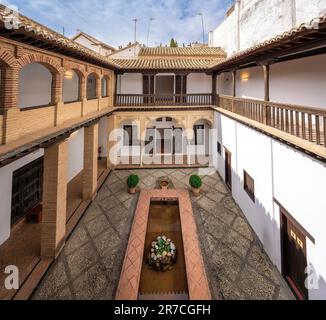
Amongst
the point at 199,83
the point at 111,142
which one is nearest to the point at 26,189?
the point at 111,142

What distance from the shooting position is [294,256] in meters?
6.02

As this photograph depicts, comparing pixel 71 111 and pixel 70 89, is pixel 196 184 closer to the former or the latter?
pixel 71 111

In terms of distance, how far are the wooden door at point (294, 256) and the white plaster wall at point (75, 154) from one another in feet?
35.0

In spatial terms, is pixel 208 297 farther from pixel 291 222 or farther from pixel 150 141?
pixel 150 141

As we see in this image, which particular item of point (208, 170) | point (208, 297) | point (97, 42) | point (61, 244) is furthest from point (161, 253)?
point (97, 42)

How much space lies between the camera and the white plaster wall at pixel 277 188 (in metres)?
4.80

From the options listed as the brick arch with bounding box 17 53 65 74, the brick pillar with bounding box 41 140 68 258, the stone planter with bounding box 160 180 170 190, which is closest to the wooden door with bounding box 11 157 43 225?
the brick pillar with bounding box 41 140 68 258

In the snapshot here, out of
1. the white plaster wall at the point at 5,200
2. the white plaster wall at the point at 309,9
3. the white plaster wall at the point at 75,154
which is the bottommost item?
the white plaster wall at the point at 5,200

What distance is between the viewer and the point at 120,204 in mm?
10609

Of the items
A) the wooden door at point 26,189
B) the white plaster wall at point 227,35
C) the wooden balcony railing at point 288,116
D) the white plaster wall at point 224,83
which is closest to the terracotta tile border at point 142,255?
the wooden door at point 26,189

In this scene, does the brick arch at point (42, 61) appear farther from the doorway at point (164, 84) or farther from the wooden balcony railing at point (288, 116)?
the doorway at point (164, 84)

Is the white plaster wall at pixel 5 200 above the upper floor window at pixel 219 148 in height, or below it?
below

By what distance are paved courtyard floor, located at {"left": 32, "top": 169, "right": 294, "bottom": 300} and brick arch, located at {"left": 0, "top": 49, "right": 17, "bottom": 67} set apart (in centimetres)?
561
